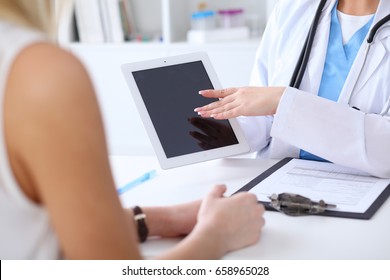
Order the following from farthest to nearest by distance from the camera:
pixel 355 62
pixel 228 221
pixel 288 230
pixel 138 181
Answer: pixel 355 62
pixel 138 181
pixel 288 230
pixel 228 221

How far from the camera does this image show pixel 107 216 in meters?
0.76

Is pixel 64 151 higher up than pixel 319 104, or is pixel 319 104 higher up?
pixel 64 151

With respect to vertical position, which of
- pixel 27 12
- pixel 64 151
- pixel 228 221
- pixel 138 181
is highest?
pixel 27 12

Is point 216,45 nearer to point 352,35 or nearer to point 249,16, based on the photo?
point 249,16

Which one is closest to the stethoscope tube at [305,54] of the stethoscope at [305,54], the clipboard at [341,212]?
the stethoscope at [305,54]

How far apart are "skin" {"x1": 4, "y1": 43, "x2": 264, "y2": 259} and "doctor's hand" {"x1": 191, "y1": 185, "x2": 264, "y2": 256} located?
23 centimetres

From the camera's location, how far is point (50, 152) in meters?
0.71

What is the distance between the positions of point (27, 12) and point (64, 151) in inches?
6.9

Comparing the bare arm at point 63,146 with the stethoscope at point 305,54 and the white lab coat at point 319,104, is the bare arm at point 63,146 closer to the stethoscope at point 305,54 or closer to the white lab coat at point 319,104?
the white lab coat at point 319,104

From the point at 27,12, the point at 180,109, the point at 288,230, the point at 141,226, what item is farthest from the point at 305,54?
the point at 27,12

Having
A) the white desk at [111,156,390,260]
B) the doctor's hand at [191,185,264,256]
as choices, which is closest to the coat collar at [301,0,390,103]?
the white desk at [111,156,390,260]

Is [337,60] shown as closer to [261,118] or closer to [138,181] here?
[261,118]

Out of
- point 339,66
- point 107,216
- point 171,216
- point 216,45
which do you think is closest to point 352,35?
point 339,66

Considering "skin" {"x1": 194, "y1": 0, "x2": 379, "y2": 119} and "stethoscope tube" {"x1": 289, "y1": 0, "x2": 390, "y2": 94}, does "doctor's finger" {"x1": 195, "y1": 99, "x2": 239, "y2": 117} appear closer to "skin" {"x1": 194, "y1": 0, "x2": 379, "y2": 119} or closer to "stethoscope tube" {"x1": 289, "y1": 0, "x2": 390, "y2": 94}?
"skin" {"x1": 194, "y1": 0, "x2": 379, "y2": 119}
